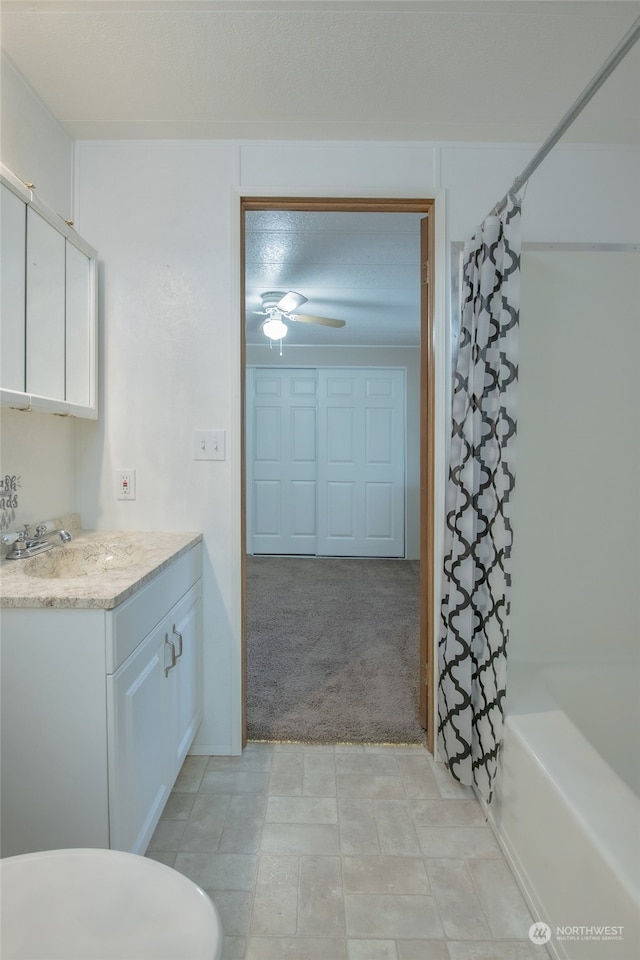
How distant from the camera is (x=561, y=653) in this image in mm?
1988

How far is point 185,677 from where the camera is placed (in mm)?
1772

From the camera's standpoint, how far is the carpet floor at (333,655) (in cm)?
222

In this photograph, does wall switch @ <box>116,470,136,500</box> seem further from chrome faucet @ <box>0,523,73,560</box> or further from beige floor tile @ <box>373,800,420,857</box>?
beige floor tile @ <box>373,800,420,857</box>

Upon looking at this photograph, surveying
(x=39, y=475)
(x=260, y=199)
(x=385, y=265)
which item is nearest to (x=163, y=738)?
(x=39, y=475)

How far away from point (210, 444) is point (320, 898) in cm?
150

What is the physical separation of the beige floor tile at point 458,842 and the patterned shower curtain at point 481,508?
12cm

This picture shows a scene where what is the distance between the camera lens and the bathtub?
Result: 102 cm

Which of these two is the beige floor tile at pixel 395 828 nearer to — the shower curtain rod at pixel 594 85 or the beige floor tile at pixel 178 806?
the beige floor tile at pixel 178 806

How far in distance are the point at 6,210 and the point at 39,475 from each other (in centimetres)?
85

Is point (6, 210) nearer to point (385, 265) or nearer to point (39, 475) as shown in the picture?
point (39, 475)

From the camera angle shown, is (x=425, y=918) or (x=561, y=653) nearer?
(x=425, y=918)

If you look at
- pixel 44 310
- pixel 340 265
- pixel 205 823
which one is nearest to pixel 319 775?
pixel 205 823

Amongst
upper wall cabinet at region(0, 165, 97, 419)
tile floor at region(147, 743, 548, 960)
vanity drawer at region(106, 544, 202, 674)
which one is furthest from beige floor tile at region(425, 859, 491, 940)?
upper wall cabinet at region(0, 165, 97, 419)

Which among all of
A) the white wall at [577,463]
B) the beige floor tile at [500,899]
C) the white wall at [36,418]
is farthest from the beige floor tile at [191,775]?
the white wall at [577,463]
